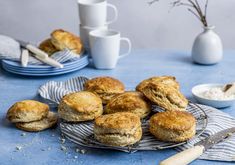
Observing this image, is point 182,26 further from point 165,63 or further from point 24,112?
point 24,112

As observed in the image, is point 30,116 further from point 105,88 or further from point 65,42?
point 65,42

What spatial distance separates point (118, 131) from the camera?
1145 mm

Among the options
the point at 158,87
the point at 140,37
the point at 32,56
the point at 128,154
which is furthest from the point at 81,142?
the point at 140,37

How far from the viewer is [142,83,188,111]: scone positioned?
50.4 inches

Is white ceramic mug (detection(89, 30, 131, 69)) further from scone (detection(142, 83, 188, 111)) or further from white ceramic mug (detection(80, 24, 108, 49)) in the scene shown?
scone (detection(142, 83, 188, 111))

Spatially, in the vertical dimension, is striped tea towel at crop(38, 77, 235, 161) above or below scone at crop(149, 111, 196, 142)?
below

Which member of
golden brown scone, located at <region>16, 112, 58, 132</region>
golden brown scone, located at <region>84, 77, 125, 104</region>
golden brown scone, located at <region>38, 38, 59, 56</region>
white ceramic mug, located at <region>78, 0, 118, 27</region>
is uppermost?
white ceramic mug, located at <region>78, 0, 118, 27</region>

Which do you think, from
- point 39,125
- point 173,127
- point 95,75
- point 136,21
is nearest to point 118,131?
point 173,127

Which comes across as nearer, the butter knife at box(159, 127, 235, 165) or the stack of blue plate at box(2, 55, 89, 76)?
the butter knife at box(159, 127, 235, 165)

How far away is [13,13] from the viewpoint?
284 cm

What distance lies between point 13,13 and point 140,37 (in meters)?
0.73

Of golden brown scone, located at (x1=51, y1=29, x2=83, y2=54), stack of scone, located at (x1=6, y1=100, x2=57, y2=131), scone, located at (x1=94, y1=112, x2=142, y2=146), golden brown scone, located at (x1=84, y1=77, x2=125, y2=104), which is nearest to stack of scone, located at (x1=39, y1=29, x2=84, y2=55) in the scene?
golden brown scone, located at (x1=51, y1=29, x2=83, y2=54)

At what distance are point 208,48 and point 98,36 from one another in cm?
40

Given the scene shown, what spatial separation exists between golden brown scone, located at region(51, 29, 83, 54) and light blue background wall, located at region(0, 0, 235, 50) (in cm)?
98
